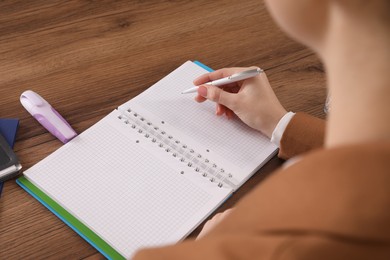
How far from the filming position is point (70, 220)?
904mm

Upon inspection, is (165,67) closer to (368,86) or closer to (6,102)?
(6,102)

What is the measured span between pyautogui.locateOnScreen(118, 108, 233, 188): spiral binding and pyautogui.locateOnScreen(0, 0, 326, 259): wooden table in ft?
0.14

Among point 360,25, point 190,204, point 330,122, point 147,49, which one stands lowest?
point 190,204

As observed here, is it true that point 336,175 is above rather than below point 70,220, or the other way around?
above

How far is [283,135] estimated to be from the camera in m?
1.02

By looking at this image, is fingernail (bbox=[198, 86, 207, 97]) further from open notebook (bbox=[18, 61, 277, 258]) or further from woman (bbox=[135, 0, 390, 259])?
woman (bbox=[135, 0, 390, 259])

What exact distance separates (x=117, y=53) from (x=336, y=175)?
2.64 feet

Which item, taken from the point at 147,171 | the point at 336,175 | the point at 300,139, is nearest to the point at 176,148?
the point at 147,171

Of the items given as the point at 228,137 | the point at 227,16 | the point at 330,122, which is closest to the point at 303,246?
the point at 330,122

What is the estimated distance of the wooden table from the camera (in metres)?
1.09

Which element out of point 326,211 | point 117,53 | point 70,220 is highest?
point 326,211

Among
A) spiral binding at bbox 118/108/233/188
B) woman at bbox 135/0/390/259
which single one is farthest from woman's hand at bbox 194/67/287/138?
woman at bbox 135/0/390/259

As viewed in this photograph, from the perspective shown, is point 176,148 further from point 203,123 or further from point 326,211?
point 326,211

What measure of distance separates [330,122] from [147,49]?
2.35ft
